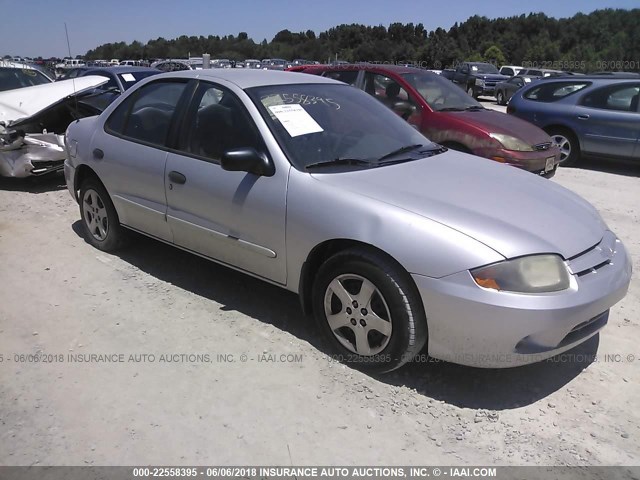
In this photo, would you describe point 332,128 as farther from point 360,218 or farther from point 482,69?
point 482,69

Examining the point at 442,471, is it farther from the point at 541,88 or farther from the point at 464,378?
the point at 541,88

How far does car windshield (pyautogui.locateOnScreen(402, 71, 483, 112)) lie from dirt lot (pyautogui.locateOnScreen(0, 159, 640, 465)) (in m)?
3.81

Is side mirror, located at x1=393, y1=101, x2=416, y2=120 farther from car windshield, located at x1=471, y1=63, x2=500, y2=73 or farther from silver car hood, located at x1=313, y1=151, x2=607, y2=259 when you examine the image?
car windshield, located at x1=471, y1=63, x2=500, y2=73

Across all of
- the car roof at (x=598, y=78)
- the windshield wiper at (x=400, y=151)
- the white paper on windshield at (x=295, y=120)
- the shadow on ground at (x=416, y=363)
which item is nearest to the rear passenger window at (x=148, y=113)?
the white paper on windshield at (x=295, y=120)

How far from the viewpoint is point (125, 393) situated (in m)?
2.86

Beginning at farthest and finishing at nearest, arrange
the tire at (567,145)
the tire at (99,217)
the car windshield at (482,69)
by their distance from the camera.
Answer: the car windshield at (482,69)
the tire at (567,145)
the tire at (99,217)

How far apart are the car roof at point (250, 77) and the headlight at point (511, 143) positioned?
10.3 ft

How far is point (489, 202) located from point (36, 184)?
6.77 m

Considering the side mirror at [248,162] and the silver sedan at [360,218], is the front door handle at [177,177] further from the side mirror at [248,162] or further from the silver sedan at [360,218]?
the side mirror at [248,162]

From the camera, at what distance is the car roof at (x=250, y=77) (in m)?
3.67

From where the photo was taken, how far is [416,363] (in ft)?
10.4

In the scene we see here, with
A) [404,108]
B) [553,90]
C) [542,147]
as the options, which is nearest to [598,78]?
[553,90]

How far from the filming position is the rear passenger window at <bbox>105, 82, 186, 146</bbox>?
3.93 m

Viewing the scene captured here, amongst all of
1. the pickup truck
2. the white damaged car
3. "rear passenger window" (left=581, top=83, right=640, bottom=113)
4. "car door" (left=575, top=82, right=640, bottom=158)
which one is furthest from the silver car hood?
the pickup truck
